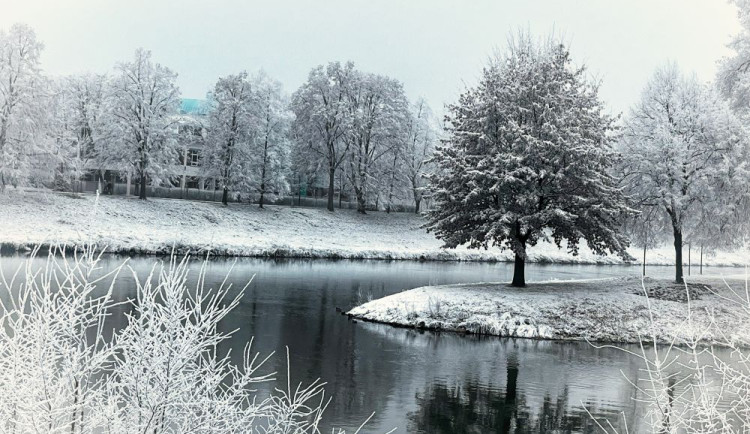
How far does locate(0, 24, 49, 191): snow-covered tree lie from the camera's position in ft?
165

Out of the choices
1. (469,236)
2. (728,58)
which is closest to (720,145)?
(728,58)

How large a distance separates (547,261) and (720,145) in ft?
106

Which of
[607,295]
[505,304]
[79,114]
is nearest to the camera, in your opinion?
[505,304]

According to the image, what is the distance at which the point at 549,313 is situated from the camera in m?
24.4

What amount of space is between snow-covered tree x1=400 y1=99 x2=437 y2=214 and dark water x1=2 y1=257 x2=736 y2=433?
Result: 4374 cm

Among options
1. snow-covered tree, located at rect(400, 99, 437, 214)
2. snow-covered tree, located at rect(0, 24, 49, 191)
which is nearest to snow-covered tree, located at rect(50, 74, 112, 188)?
snow-covered tree, located at rect(0, 24, 49, 191)

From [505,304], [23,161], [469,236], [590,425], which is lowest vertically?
[590,425]

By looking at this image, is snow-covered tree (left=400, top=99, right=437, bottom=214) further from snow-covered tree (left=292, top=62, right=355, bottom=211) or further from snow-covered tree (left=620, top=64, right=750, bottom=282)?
snow-covered tree (left=620, top=64, right=750, bottom=282)

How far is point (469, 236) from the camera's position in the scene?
28.0 meters

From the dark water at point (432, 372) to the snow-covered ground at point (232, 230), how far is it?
722 inches

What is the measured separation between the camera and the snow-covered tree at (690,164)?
28734mm

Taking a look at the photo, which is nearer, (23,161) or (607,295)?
(607,295)

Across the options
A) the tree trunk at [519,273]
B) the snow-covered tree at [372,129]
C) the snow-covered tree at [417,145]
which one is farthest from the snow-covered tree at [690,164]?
the snow-covered tree at [372,129]

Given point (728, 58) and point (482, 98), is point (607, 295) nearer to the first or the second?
point (482, 98)
